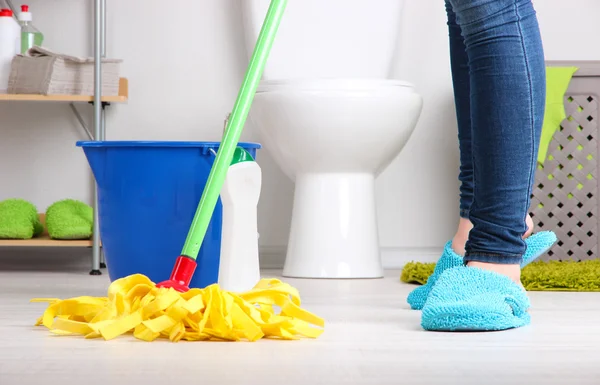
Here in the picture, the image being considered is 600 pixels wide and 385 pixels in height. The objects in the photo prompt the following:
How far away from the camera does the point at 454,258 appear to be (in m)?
1.35

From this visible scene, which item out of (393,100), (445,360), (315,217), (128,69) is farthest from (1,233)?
(445,360)

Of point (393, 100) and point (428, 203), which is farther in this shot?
point (428, 203)

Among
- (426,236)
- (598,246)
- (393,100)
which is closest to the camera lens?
(393,100)

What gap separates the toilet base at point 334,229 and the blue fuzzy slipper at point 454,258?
2.03 ft

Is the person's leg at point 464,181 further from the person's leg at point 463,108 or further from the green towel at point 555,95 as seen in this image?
the green towel at point 555,95

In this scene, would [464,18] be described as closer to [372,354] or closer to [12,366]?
[372,354]

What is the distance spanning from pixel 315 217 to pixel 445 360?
1147 millimetres

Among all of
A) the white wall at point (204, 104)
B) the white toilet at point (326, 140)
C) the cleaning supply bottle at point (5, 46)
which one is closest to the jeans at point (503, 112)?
the white toilet at point (326, 140)

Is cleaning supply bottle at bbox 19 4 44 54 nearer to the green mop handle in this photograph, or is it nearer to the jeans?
the green mop handle

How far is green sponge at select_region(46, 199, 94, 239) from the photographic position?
2.03 metres

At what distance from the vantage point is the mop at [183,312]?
97 centimetres

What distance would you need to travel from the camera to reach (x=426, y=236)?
235cm

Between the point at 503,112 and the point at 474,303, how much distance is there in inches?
9.7

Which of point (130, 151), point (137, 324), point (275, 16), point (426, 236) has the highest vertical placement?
point (275, 16)
